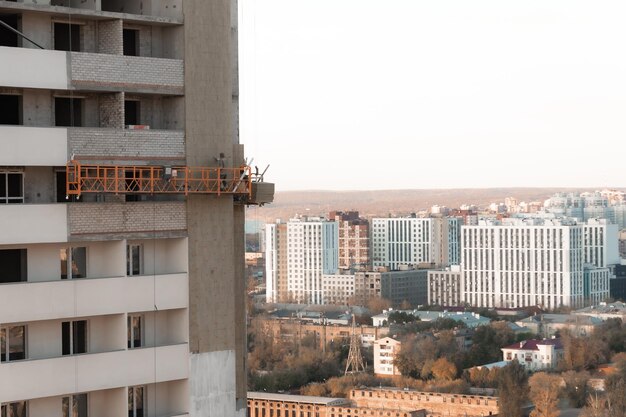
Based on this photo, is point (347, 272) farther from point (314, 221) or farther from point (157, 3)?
point (157, 3)

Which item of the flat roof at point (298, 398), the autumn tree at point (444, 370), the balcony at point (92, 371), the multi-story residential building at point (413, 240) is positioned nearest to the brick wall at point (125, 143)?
the balcony at point (92, 371)

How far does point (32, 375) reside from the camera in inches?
305

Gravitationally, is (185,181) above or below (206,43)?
below

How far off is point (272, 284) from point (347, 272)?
514 cm

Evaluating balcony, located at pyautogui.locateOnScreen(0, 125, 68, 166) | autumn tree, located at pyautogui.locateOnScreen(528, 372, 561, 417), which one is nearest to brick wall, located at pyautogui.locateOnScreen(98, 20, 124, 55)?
balcony, located at pyautogui.locateOnScreen(0, 125, 68, 166)

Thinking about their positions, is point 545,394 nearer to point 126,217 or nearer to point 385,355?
point 385,355

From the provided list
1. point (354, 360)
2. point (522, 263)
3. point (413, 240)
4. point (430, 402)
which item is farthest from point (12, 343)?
point (413, 240)

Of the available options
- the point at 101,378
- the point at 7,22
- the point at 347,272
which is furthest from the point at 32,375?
the point at 347,272

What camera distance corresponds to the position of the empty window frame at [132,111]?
27.5 ft

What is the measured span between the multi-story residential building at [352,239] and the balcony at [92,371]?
85500 millimetres

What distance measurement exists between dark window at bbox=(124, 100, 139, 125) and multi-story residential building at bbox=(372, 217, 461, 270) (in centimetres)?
8689

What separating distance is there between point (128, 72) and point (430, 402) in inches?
1470

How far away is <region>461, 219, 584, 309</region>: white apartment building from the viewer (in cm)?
8694

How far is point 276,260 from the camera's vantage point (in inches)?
3620
